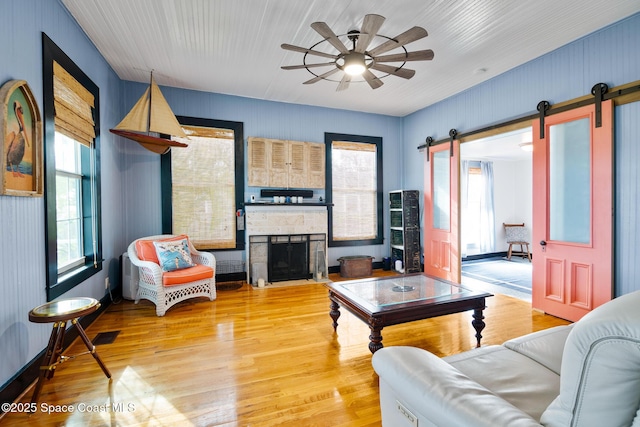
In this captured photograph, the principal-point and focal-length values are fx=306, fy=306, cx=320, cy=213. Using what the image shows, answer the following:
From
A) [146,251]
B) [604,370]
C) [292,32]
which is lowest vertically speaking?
[146,251]

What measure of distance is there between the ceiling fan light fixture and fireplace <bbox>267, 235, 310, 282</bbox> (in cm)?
293

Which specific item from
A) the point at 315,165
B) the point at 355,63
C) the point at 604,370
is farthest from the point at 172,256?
the point at 604,370

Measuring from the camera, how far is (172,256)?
3861 millimetres

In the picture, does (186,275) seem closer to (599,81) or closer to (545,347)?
(545,347)

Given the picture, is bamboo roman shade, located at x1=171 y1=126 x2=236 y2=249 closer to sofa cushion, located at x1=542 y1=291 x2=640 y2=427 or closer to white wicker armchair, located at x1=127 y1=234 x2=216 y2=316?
white wicker armchair, located at x1=127 y1=234 x2=216 y2=316

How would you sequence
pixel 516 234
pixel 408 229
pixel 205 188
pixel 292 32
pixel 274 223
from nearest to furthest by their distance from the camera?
pixel 292 32 → pixel 205 188 → pixel 274 223 → pixel 408 229 → pixel 516 234

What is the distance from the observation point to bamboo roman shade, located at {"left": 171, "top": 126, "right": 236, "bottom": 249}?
475 centimetres

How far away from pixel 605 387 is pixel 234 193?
483 centimetres

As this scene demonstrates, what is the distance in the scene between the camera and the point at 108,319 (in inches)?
134

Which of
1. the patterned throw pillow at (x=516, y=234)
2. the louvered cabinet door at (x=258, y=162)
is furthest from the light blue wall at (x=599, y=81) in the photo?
the patterned throw pillow at (x=516, y=234)

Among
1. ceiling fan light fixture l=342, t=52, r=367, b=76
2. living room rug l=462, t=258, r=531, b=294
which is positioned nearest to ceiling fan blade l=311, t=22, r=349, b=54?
ceiling fan light fixture l=342, t=52, r=367, b=76

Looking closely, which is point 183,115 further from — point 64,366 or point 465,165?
point 465,165

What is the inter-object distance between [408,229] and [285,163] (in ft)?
8.18

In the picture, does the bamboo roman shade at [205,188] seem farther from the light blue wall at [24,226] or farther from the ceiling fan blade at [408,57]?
the ceiling fan blade at [408,57]
